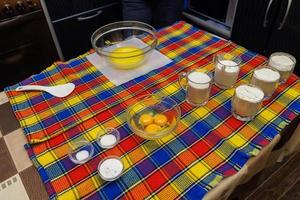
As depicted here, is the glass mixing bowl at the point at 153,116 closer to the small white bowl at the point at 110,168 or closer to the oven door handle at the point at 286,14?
the small white bowl at the point at 110,168

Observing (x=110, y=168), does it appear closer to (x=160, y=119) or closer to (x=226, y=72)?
Answer: (x=160, y=119)

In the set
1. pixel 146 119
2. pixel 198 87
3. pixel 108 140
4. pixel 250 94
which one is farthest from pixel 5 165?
pixel 250 94

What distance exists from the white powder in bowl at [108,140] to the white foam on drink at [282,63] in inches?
22.3

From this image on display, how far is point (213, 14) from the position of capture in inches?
67.6

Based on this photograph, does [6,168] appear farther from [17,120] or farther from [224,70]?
[224,70]

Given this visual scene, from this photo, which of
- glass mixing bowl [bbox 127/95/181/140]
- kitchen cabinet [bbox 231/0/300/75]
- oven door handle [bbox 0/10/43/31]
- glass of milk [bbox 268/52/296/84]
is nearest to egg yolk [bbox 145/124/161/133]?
glass mixing bowl [bbox 127/95/181/140]

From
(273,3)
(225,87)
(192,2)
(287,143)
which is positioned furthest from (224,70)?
(192,2)

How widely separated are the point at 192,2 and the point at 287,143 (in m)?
1.27

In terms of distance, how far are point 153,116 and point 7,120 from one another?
17.9 inches

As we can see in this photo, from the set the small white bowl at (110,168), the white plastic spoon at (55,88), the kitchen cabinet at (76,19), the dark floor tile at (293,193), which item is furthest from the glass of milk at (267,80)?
the kitchen cabinet at (76,19)

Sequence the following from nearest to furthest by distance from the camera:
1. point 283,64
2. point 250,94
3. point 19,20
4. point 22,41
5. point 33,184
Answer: point 33,184 → point 250,94 → point 283,64 → point 19,20 → point 22,41

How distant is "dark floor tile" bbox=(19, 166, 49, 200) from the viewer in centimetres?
55

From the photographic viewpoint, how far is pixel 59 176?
1.90 feet

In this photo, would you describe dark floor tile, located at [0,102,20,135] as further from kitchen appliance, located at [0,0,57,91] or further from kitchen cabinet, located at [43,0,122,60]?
kitchen cabinet, located at [43,0,122,60]
